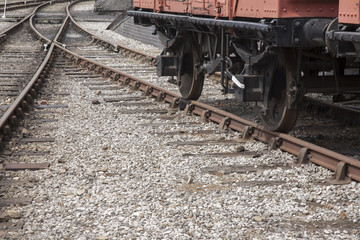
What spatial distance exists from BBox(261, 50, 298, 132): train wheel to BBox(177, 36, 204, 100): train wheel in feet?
8.55

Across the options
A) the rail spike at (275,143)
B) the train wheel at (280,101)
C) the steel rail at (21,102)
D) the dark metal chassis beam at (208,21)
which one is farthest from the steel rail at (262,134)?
the steel rail at (21,102)

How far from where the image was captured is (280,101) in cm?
802

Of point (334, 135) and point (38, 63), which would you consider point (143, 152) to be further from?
point (38, 63)

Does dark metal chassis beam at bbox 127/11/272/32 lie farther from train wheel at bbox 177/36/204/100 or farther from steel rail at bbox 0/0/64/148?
steel rail at bbox 0/0/64/148

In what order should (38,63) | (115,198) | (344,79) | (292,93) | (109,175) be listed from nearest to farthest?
(115,198) → (109,175) → (292,93) → (344,79) → (38,63)

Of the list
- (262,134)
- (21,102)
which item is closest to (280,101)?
(262,134)

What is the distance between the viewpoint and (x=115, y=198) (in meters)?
5.88

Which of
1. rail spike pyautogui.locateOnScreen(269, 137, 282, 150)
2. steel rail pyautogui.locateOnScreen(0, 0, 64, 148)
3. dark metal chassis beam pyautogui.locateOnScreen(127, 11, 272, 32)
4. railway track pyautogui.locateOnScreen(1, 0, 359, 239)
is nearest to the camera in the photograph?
railway track pyautogui.locateOnScreen(1, 0, 359, 239)

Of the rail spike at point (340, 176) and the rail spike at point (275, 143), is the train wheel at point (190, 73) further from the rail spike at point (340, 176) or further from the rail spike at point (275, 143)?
the rail spike at point (340, 176)

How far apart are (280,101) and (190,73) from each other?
131 inches

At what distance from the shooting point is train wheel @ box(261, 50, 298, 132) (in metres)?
7.70

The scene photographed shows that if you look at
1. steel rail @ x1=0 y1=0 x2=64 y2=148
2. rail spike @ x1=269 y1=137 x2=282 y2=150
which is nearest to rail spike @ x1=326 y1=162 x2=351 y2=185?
rail spike @ x1=269 y1=137 x2=282 y2=150

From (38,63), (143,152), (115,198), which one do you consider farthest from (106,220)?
(38,63)

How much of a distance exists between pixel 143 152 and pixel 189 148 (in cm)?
60
